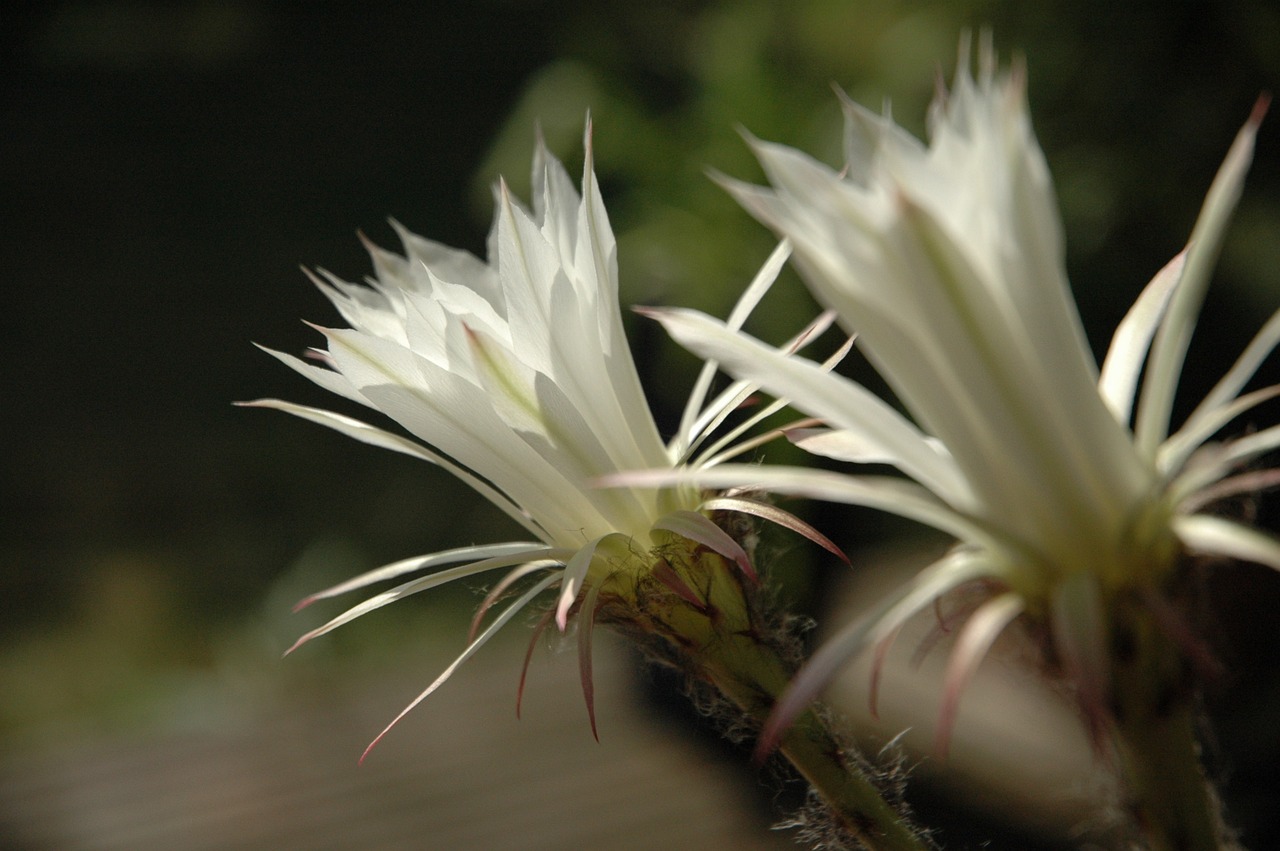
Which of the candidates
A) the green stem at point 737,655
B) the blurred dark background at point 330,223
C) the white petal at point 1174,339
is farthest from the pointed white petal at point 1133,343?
the blurred dark background at point 330,223

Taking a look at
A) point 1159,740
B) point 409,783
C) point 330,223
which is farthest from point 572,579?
point 330,223

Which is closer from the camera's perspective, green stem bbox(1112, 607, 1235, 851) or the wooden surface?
green stem bbox(1112, 607, 1235, 851)

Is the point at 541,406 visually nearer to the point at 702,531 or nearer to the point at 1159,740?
the point at 702,531

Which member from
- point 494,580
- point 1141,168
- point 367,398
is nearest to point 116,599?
point 494,580

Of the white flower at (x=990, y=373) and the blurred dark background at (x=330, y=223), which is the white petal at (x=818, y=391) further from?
the blurred dark background at (x=330, y=223)

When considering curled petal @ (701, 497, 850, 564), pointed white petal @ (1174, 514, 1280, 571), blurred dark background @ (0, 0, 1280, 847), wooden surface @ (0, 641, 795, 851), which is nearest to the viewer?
pointed white petal @ (1174, 514, 1280, 571)

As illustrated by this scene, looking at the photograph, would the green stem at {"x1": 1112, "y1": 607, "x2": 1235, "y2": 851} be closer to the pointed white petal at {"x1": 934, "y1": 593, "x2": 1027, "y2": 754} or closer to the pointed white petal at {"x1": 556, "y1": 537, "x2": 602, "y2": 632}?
the pointed white petal at {"x1": 934, "y1": 593, "x2": 1027, "y2": 754}

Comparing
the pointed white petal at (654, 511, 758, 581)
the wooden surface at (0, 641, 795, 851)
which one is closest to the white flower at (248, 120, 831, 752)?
the pointed white petal at (654, 511, 758, 581)
